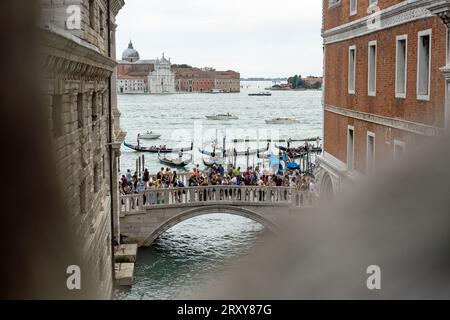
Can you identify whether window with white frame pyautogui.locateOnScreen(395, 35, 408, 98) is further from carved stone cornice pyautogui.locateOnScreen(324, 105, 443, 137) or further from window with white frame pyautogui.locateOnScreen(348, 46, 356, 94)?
window with white frame pyautogui.locateOnScreen(348, 46, 356, 94)

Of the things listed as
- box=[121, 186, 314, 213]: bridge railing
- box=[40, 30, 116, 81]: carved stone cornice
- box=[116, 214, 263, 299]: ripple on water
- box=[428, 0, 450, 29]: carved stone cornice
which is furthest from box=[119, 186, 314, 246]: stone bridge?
box=[428, 0, 450, 29]: carved stone cornice

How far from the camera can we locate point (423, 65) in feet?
42.4

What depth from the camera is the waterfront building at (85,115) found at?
A: 9367mm

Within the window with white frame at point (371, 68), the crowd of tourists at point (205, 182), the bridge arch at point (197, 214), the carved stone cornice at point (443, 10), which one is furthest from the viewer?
the crowd of tourists at point (205, 182)

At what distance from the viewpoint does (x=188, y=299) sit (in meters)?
0.85

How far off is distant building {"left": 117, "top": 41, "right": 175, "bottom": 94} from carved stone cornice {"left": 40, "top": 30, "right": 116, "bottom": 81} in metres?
176

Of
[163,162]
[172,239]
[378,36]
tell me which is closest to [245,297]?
[378,36]

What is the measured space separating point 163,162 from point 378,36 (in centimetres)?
4414

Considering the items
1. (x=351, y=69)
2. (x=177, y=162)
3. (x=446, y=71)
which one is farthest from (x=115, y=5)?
(x=177, y=162)

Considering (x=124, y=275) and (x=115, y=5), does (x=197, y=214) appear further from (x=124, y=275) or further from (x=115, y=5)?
(x=115, y=5)

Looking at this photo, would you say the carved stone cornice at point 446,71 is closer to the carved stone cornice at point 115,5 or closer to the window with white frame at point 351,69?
the window with white frame at point 351,69

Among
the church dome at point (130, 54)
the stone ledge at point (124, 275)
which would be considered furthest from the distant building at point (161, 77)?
the stone ledge at point (124, 275)

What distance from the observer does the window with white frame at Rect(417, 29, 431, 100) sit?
1281cm
